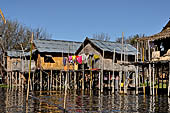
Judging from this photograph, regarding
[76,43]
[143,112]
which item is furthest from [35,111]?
[76,43]

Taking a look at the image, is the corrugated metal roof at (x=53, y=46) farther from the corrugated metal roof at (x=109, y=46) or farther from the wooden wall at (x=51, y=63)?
the corrugated metal roof at (x=109, y=46)

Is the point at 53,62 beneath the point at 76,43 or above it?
beneath

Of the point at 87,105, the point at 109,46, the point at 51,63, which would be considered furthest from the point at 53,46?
the point at 87,105

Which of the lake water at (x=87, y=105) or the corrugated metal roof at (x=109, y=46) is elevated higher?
the corrugated metal roof at (x=109, y=46)

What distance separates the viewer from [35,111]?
477 inches

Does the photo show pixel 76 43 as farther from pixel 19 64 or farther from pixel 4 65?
pixel 4 65

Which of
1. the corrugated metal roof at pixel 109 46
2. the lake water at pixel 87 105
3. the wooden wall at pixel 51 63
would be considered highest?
the corrugated metal roof at pixel 109 46

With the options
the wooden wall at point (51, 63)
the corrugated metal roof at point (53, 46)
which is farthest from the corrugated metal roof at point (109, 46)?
the wooden wall at point (51, 63)

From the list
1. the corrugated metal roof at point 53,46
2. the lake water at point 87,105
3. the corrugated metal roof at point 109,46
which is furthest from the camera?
the corrugated metal roof at point 53,46

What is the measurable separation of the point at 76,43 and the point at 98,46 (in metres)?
7.31

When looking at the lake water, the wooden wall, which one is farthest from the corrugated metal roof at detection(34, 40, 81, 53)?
the lake water

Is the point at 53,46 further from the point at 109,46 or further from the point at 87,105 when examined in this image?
the point at 87,105

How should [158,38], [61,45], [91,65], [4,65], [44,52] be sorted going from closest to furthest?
[158,38], [91,65], [44,52], [61,45], [4,65]

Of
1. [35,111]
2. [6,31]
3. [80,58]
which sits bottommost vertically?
[35,111]
